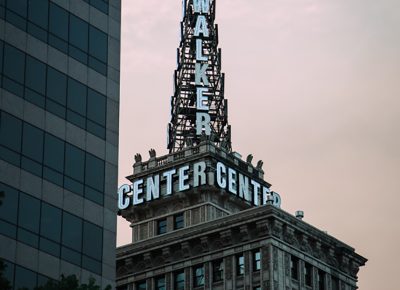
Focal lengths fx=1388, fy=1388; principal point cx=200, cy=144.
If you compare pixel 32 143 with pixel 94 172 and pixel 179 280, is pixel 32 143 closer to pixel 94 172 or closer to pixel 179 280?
pixel 94 172

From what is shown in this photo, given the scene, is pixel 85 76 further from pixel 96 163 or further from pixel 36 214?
pixel 36 214

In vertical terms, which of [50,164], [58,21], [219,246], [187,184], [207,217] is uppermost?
[187,184]

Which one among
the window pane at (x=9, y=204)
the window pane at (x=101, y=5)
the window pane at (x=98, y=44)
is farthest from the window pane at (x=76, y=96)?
the window pane at (x=9, y=204)

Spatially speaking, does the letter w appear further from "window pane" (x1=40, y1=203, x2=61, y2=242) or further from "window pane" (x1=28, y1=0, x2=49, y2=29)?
"window pane" (x1=40, y1=203, x2=61, y2=242)

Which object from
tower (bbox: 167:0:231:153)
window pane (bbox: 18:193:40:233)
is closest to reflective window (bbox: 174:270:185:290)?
tower (bbox: 167:0:231:153)

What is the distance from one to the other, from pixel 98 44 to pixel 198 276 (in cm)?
5078

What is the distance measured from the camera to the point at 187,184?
13900 centimetres

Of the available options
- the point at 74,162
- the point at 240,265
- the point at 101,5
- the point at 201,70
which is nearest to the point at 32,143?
the point at 74,162

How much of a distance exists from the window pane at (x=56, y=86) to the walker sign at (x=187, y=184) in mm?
62311

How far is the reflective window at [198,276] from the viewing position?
127 metres

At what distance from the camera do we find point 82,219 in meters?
74.9

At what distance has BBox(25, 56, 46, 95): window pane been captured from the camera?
74.4 meters

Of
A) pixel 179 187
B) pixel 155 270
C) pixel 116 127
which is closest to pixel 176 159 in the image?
pixel 179 187

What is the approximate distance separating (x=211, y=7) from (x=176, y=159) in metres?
21.8
